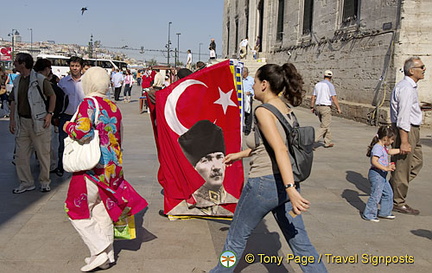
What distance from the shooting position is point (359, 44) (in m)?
15.9

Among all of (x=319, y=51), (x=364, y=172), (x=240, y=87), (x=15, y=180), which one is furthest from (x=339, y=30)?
(x=15, y=180)

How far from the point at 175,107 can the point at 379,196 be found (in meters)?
2.51

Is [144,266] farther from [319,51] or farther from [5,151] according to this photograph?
[319,51]

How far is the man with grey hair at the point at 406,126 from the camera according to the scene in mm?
5191

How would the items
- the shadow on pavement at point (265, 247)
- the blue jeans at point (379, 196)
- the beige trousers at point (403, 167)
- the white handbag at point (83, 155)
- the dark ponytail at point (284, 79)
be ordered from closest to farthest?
1. the dark ponytail at point (284, 79)
2. the white handbag at point (83, 155)
3. the shadow on pavement at point (265, 247)
4. the blue jeans at point (379, 196)
5. the beige trousers at point (403, 167)

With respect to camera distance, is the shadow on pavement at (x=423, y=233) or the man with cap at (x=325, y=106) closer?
the shadow on pavement at (x=423, y=233)

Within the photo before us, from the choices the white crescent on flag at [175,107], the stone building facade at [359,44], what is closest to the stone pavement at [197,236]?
the white crescent on flag at [175,107]

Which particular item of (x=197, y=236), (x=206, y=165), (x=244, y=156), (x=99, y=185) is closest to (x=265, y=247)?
(x=197, y=236)

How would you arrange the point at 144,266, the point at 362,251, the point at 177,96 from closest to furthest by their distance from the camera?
the point at 144,266 < the point at 362,251 < the point at 177,96

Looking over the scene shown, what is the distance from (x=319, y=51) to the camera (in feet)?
65.0

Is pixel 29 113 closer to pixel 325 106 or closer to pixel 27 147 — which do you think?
pixel 27 147

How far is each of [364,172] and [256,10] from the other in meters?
26.3

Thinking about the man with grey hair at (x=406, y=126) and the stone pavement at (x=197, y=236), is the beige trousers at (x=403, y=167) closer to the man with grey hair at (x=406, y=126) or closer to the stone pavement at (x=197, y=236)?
the man with grey hair at (x=406, y=126)

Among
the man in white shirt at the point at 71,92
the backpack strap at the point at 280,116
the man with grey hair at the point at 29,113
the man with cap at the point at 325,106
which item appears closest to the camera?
the backpack strap at the point at 280,116
